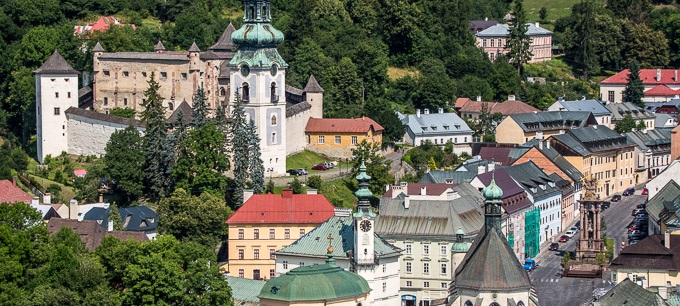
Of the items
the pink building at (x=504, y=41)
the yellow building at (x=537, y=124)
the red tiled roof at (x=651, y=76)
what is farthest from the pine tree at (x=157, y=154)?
the red tiled roof at (x=651, y=76)

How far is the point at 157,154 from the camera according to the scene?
112 metres

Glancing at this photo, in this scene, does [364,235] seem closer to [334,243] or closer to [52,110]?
[334,243]

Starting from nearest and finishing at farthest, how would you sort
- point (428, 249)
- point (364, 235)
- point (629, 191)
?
point (364, 235) < point (428, 249) < point (629, 191)

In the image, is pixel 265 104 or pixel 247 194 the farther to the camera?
pixel 265 104

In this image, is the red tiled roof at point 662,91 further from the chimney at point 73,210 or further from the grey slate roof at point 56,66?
the chimney at point 73,210

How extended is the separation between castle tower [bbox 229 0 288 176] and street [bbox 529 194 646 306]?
19.4 metres

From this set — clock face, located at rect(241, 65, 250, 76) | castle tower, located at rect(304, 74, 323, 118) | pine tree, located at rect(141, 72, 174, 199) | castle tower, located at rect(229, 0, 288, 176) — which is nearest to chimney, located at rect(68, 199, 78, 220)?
pine tree, located at rect(141, 72, 174, 199)

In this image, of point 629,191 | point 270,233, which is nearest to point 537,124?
point 629,191

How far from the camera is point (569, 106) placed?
154 metres

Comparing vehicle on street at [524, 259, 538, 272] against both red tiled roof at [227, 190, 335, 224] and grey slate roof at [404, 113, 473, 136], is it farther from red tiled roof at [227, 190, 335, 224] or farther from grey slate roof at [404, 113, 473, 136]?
grey slate roof at [404, 113, 473, 136]

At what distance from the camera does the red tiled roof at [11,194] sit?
106688 mm

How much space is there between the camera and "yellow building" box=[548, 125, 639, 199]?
441ft

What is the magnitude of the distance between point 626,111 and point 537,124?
16506 mm

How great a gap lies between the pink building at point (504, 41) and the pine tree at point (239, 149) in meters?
62.8
